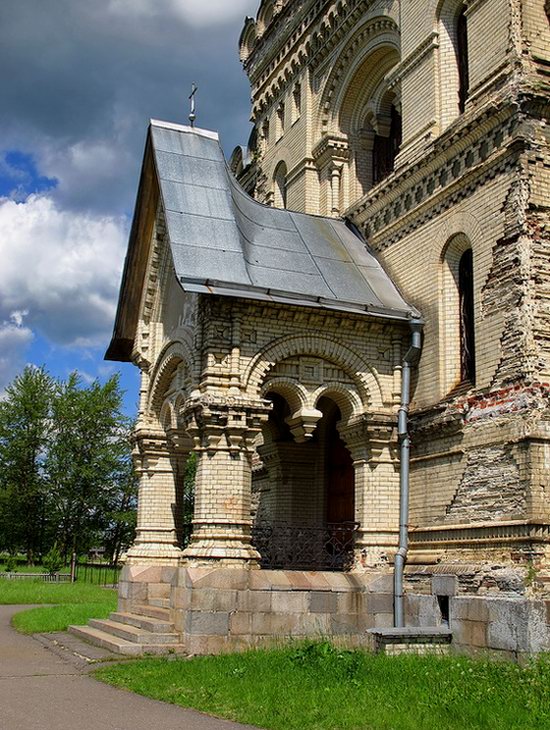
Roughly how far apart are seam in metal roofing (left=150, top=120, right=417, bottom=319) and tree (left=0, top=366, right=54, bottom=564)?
99.7 ft

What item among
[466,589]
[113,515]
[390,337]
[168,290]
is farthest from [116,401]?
[466,589]

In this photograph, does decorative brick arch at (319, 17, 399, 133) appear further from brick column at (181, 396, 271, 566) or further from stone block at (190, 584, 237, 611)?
stone block at (190, 584, 237, 611)

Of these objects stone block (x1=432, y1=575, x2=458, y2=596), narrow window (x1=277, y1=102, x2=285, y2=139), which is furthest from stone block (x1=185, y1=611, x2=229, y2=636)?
narrow window (x1=277, y1=102, x2=285, y2=139)

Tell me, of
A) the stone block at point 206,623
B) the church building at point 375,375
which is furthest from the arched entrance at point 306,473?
the stone block at point 206,623

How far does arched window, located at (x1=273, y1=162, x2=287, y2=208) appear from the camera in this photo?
21.0 m

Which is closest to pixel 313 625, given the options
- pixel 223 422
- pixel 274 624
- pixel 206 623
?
pixel 274 624

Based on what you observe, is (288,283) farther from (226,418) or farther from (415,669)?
(415,669)

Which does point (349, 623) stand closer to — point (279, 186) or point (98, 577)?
point (279, 186)

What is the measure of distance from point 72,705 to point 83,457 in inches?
1399

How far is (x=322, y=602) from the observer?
12.4 metres

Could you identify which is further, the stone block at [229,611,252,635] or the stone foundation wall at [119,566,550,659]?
the stone block at [229,611,252,635]

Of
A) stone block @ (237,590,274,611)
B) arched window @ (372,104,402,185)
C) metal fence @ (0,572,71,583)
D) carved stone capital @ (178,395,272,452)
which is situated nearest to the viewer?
stone block @ (237,590,274,611)

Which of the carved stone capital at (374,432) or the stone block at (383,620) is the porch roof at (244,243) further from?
the stone block at (383,620)

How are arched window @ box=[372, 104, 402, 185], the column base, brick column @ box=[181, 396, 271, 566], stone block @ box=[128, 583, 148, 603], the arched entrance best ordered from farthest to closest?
arched window @ box=[372, 104, 402, 185] < the arched entrance < the column base < stone block @ box=[128, 583, 148, 603] < brick column @ box=[181, 396, 271, 566]
